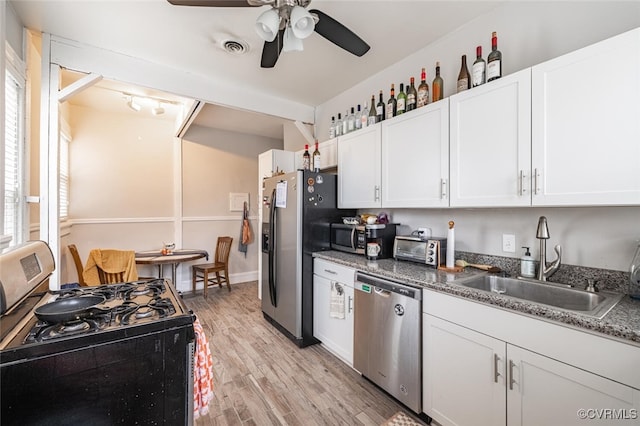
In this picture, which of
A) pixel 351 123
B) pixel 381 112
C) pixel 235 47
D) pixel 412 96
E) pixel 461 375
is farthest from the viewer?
pixel 351 123

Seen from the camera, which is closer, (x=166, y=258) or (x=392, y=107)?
(x=392, y=107)

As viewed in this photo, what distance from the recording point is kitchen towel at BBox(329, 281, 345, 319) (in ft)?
7.60

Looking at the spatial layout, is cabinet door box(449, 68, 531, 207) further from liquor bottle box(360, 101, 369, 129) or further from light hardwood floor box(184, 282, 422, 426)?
light hardwood floor box(184, 282, 422, 426)

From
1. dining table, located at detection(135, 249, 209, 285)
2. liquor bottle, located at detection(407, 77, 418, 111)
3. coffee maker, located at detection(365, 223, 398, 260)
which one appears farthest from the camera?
dining table, located at detection(135, 249, 209, 285)

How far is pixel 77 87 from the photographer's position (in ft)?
7.30

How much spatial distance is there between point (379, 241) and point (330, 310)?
0.75 meters

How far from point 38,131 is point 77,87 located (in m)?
0.48

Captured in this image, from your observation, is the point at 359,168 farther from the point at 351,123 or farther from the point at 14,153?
the point at 14,153

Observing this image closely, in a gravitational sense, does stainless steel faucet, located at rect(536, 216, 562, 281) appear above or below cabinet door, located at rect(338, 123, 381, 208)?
below

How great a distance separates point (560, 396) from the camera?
44.8 inches

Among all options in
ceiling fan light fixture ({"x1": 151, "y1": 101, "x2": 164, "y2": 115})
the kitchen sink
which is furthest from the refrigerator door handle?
ceiling fan light fixture ({"x1": 151, "y1": 101, "x2": 164, "y2": 115})
